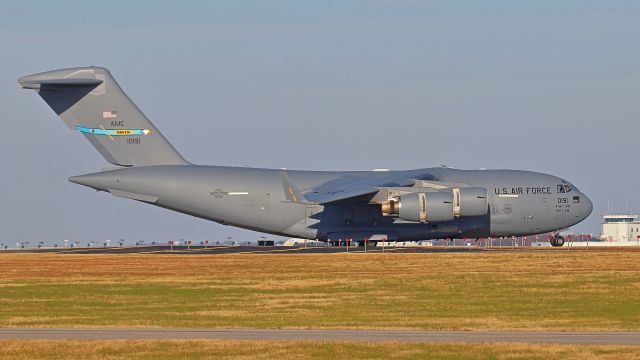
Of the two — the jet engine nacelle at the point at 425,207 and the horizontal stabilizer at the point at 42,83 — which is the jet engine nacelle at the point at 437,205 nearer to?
the jet engine nacelle at the point at 425,207

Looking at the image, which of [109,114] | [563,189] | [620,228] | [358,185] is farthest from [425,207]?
[620,228]

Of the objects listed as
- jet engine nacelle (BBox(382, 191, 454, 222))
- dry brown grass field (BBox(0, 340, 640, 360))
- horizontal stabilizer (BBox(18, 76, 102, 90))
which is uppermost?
horizontal stabilizer (BBox(18, 76, 102, 90))

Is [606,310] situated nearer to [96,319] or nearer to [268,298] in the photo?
[268,298]

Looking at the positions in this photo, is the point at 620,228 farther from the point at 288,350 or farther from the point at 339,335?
the point at 288,350

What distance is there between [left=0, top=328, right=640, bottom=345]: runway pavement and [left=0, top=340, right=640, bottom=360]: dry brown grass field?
2.84 ft

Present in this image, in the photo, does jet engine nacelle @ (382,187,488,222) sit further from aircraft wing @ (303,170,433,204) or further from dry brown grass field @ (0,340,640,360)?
dry brown grass field @ (0,340,640,360)

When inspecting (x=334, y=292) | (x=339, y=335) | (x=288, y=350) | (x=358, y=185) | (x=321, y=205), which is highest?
(x=358, y=185)

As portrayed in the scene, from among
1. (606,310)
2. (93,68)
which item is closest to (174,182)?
(93,68)

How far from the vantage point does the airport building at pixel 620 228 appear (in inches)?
4171

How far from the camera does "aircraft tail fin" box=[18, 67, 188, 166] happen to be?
60.7m

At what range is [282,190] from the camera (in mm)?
61312

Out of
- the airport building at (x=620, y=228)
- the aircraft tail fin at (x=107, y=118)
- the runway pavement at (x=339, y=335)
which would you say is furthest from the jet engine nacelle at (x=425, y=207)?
the airport building at (x=620, y=228)

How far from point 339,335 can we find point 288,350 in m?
2.45

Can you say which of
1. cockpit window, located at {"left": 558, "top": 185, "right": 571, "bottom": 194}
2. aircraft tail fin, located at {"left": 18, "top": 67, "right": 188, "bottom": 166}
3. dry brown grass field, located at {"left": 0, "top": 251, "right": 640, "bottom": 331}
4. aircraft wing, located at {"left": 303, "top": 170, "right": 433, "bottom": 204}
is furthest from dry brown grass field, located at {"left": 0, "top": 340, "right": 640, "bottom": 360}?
cockpit window, located at {"left": 558, "top": 185, "right": 571, "bottom": 194}
